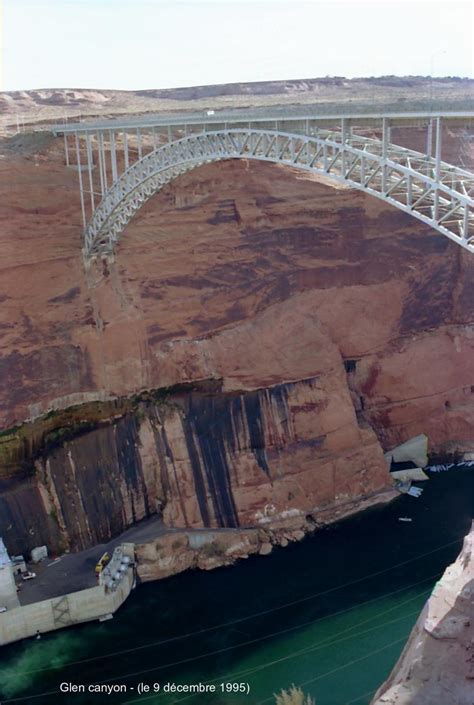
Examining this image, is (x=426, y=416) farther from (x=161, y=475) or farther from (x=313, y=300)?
(x=161, y=475)

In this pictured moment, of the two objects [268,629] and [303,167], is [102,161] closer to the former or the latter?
[303,167]

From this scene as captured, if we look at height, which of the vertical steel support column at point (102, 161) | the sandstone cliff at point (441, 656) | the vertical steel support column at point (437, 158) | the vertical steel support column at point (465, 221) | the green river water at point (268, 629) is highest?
the vertical steel support column at point (102, 161)

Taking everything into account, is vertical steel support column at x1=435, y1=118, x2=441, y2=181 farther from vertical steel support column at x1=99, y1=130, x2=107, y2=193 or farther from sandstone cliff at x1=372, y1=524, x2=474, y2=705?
vertical steel support column at x1=99, y1=130, x2=107, y2=193

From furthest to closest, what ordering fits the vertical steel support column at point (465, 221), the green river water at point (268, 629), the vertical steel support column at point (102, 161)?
the vertical steel support column at point (102, 161) < the green river water at point (268, 629) < the vertical steel support column at point (465, 221)

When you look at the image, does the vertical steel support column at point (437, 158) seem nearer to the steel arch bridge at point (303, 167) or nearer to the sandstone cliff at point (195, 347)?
the steel arch bridge at point (303, 167)

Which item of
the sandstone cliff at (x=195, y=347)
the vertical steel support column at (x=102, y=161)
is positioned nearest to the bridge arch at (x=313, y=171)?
the vertical steel support column at (x=102, y=161)

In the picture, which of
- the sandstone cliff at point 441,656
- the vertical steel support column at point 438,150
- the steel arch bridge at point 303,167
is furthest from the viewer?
the steel arch bridge at point 303,167

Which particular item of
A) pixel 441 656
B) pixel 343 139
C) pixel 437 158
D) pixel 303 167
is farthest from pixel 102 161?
pixel 441 656
